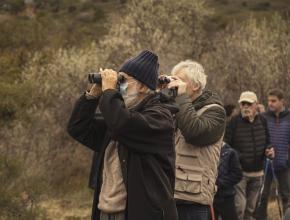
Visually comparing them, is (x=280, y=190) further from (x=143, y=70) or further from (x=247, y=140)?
(x=143, y=70)

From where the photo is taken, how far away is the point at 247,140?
7059 mm

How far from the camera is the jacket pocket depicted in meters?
4.20

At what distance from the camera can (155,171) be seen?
326cm

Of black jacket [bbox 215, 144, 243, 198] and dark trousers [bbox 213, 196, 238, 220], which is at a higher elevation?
black jacket [bbox 215, 144, 243, 198]

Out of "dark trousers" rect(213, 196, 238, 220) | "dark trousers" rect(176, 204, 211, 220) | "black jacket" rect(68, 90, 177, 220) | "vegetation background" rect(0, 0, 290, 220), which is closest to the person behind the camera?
"black jacket" rect(68, 90, 177, 220)

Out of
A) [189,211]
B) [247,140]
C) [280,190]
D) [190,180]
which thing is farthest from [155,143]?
[280,190]

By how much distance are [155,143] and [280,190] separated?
498cm

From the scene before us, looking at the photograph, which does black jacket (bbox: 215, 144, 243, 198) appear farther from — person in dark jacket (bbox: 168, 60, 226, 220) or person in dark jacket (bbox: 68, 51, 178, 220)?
person in dark jacket (bbox: 68, 51, 178, 220)

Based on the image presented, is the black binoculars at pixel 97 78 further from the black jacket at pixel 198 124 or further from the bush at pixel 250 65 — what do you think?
the bush at pixel 250 65

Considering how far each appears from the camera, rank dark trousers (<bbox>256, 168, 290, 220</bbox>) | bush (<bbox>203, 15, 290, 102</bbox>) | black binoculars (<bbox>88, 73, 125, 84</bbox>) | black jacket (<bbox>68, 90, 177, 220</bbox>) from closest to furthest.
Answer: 1. black jacket (<bbox>68, 90, 177, 220</bbox>)
2. black binoculars (<bbox>88, 73, 125, 84</bbox>)
3. dark trousers (<bbox>256, 168, 290, 220</bbox>)
4. bush (<bbox>203, 15, 290, 102</bbox>)

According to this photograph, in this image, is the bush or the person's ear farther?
the bush

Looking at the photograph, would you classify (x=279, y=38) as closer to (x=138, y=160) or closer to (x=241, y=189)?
(x=241, y=189)

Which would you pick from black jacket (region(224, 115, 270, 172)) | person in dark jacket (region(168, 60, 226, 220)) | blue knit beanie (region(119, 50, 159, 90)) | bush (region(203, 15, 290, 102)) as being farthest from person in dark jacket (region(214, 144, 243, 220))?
bush (region(203, 15, 290, 102))

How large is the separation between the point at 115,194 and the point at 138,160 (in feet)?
0.76
